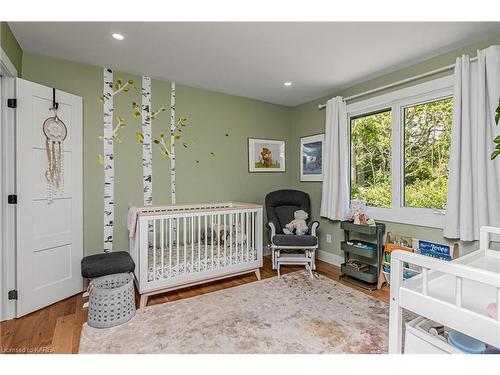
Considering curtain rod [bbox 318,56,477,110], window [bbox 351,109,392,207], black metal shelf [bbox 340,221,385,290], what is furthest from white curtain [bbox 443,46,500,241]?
window [bbox 351,109,392,207]

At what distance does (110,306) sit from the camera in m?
1.98

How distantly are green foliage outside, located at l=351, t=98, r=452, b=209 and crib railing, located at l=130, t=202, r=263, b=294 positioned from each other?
1.48 metres

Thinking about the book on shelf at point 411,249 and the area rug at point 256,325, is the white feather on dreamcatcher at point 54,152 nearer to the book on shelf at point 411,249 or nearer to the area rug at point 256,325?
the area rug at point 256,325

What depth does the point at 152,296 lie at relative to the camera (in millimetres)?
2561

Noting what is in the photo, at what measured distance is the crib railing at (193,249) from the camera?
2.33 meters

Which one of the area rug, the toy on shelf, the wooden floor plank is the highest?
the toy on shelf

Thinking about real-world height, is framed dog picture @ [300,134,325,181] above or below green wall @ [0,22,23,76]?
below

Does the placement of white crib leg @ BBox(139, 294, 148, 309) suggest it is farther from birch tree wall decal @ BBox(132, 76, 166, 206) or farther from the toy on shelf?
the toy on shelf

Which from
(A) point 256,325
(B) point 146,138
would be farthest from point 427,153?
(B) point 146,138

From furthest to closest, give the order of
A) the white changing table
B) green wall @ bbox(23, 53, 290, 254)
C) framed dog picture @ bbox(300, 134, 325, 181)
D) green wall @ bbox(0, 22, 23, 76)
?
framed dog picture @ bbox(300, 134, 325, 181) < green wall @ bbox(23, 53, 290, 254) < green wall @ bbox(0, 22, 23, 76) < the white changing table

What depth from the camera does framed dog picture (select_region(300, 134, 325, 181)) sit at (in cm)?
376

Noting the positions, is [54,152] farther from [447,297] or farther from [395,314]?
[447,297]
